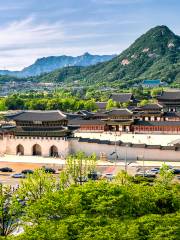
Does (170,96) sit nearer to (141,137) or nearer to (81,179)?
(141,137)

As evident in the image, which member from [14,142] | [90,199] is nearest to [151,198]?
[90,199]

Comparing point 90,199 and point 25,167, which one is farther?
point 25,167

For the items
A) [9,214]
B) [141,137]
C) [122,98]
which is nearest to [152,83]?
[122,98]

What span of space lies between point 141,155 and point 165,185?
2109 cm

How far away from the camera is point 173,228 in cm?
2214

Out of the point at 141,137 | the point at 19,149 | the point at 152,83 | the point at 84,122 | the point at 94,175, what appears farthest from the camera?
the point at 152,83

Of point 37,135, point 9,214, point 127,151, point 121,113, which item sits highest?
point 121,113

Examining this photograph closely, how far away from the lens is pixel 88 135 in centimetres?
6625

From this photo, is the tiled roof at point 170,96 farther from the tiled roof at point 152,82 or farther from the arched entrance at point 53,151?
the tiled roof at point 152,82

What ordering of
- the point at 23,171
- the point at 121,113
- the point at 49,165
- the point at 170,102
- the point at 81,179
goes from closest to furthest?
the point at 81,179 → the point at 23,171 → the point at 49,165 → the point at 121,113 → the point at 170,102

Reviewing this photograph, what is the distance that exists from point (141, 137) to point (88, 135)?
7.76 meters

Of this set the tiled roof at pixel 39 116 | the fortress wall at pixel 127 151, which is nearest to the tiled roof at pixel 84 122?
the tiled roof at pixel 39 116

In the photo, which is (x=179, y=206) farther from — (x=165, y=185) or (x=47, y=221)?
(x=47, y=221)

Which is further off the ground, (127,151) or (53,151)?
(127,151)
